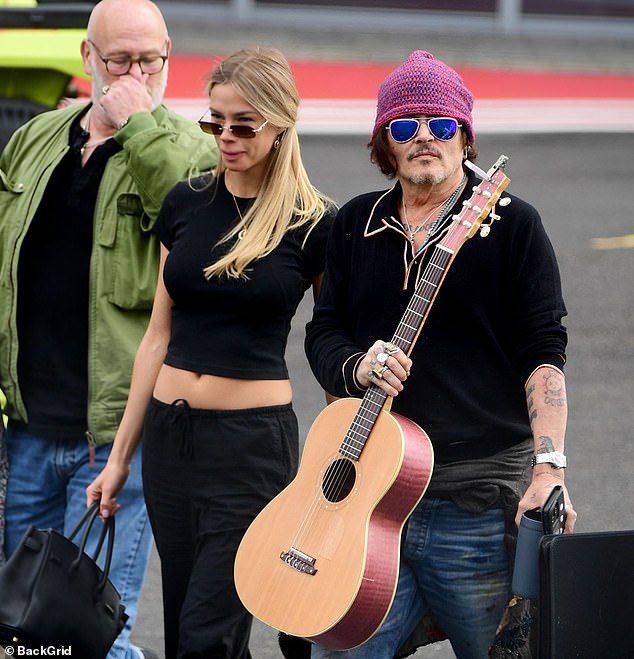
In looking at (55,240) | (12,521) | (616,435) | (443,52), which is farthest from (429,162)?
(443,52)

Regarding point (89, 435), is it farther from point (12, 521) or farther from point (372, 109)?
point (372, 109)

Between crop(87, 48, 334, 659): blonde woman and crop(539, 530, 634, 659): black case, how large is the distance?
1.06m

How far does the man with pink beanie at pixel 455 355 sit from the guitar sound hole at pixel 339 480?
107mm

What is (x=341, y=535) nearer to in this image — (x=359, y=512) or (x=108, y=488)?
(x=359, y=512)

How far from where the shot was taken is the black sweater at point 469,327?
325 centimetres

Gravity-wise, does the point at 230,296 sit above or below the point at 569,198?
below

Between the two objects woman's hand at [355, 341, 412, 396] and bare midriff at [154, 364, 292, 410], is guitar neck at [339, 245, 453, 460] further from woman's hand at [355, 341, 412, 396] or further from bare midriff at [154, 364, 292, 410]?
bare midriff at [154, 364, 292, 410]

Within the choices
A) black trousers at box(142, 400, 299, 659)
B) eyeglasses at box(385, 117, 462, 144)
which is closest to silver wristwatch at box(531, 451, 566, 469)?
eyeglasses at box(385, 117, 462, 144)

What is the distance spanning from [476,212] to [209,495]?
3.75 ft

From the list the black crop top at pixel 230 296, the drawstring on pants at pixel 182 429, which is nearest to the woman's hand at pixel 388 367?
the black crop top at pixel 230 296

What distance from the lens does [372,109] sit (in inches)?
665

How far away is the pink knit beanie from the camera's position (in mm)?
3293

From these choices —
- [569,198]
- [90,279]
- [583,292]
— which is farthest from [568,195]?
[90,279]

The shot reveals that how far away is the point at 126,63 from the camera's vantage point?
4.18 meters
